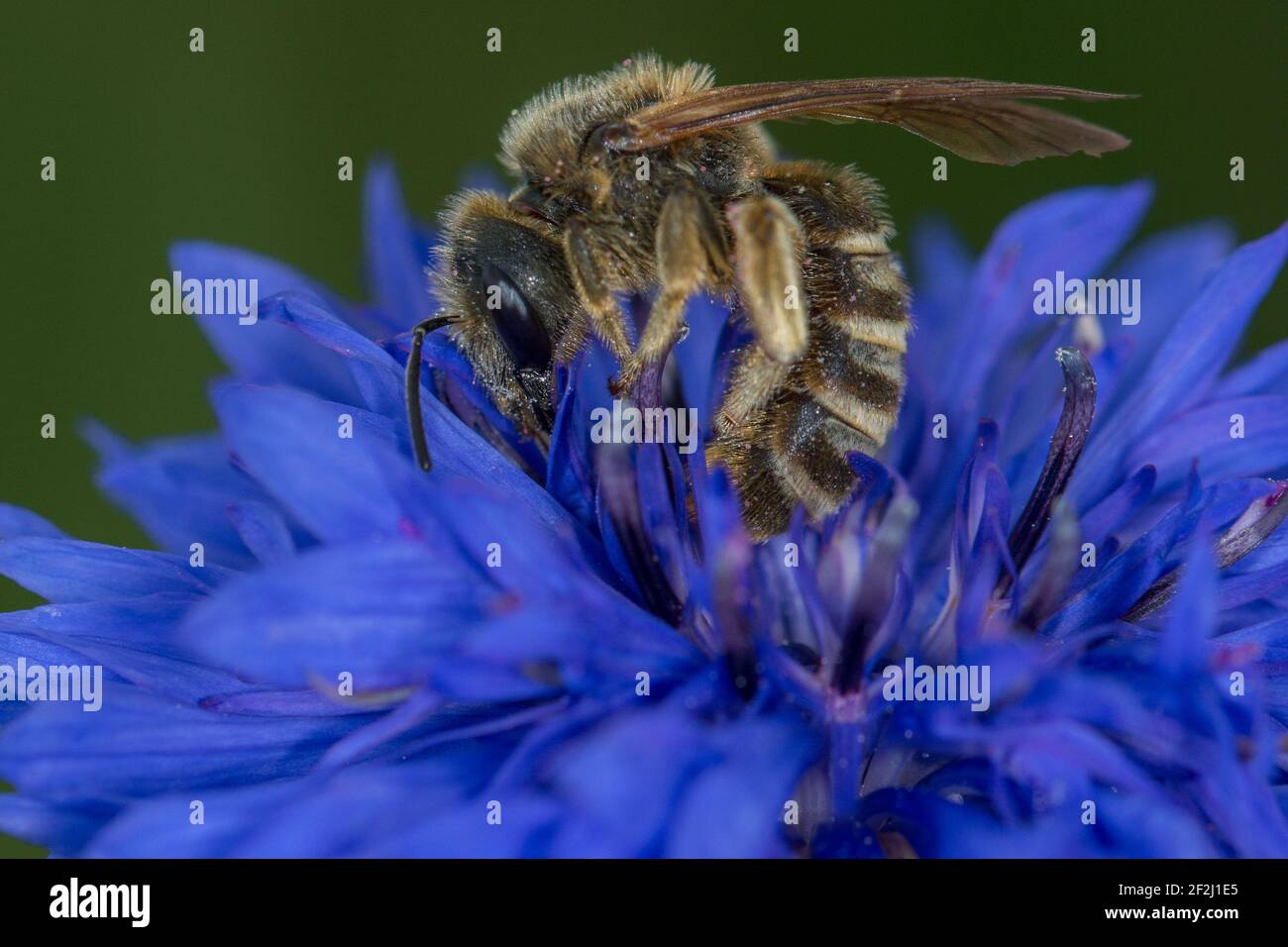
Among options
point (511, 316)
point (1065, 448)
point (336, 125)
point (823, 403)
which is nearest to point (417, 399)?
point (511, 316)

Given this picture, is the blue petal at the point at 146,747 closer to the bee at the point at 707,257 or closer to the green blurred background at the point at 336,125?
the bee at the point at 707,257

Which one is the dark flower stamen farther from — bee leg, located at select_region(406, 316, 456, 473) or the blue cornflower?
bee leg, located at select_region(406, 316, 456, 473)

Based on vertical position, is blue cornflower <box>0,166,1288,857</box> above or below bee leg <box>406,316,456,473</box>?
below

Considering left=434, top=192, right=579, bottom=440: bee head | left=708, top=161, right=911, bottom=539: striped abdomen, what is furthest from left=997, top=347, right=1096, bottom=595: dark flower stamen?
left=434, top=192, right=579, bottom=440: bee head

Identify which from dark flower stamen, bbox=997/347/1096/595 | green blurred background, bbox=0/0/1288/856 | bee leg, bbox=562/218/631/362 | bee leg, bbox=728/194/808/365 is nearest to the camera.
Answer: bee leg, bbox=728/194/808/365

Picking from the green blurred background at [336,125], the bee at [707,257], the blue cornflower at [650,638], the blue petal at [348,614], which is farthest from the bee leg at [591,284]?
the green blurred background at [336,125]

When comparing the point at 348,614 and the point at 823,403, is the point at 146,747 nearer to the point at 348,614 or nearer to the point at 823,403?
the point at 348,614
